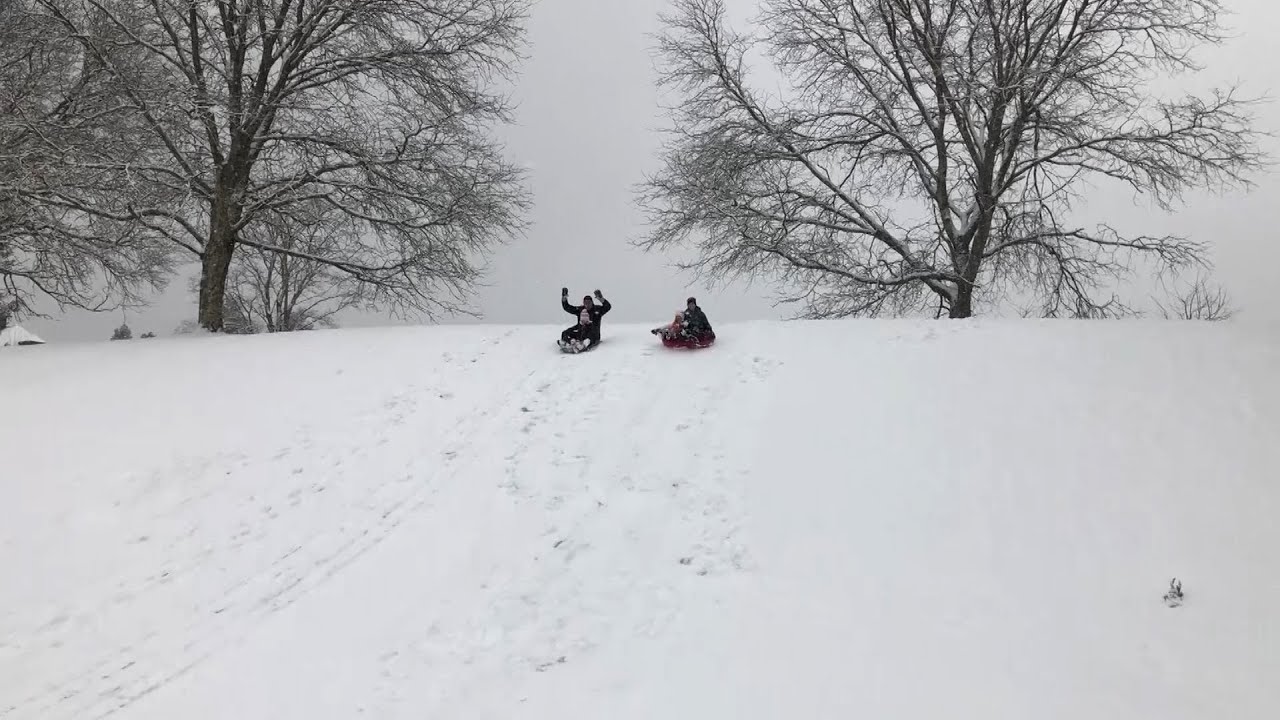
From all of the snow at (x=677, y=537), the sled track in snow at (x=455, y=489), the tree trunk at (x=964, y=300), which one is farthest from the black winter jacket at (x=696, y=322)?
the tree trunk at (x=964, y=300)

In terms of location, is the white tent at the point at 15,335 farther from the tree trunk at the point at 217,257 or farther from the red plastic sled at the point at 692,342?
the red plastic sled at the point at 692,342

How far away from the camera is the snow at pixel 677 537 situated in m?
4.89

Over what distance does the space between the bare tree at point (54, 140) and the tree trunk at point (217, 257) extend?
120cm

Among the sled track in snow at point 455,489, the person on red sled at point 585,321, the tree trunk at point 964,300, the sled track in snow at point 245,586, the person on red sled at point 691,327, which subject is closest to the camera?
the sled track in snow at point 245,586

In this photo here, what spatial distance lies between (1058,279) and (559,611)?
12733mm

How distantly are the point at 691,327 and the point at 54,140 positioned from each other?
10.6 meters

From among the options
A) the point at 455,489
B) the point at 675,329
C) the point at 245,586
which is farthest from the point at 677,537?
the point at 675,329

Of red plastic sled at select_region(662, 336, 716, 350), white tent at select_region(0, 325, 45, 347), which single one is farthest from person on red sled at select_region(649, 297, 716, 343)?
white tent at select_region(0, 325, 45, 347)

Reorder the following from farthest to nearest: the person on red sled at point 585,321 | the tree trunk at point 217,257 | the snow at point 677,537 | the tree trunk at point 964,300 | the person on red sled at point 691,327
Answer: the tree trunk at point 964,300, the tree trunk at point 217,257, the person on red sled at point 585,321, the person on red sled at point 691,327, the snow at point 677,537

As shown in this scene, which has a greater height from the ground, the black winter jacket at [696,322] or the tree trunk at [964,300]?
the tree trunk at [964,300]

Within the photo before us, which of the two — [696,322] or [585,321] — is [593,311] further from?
[696,322]

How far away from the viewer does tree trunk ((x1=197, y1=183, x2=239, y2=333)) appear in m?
12.7

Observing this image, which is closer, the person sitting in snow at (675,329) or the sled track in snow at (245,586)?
the sled track in snow at (245,586)

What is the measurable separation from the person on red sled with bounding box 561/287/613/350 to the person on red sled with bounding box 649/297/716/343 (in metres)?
1.07
